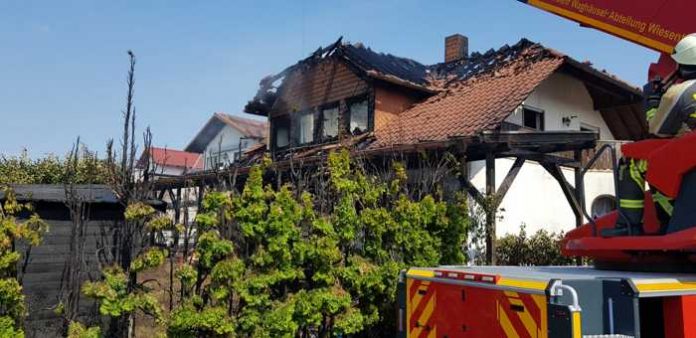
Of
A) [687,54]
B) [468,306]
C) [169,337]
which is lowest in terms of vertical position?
[169,337]

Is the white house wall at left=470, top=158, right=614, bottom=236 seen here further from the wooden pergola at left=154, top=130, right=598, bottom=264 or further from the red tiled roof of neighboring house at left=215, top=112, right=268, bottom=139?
the red tiled roof of neighboring house at left=215, top=112, right=268, bottom=139

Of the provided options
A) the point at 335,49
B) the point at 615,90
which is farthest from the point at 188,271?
the point at 615,90

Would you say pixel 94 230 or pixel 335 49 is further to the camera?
pixel 335 49

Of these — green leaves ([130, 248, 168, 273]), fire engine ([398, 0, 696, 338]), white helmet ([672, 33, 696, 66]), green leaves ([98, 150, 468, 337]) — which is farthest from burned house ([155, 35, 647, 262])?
white helmet ([672, 33, 696, 66])

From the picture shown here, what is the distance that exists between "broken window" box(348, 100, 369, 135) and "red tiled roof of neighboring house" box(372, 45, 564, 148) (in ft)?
2.15

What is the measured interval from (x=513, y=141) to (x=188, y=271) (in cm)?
560

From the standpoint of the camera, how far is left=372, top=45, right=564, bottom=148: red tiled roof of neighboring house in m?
12.7

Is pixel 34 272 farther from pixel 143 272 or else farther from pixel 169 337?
pixel 169 337

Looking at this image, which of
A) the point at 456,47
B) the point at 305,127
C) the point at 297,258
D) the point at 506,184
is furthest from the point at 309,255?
the point at 456,47

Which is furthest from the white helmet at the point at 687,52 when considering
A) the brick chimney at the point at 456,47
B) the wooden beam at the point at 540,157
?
the brick chimney at the point at 456,47

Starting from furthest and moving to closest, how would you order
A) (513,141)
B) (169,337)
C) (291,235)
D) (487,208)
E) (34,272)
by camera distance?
(513,141), (487,208), (34,272), (291,235), (169,337)

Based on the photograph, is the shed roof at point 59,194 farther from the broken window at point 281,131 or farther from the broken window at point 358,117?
the broken window at point 281,131

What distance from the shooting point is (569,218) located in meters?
16.1

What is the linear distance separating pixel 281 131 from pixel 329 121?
2.21 m
